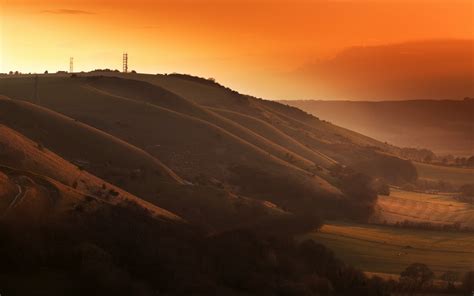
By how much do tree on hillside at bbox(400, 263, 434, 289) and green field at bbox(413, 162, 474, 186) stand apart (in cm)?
7674

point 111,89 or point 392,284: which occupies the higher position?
point 111,89

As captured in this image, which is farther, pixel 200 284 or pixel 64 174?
pixel 64 174

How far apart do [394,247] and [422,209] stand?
30128 mm

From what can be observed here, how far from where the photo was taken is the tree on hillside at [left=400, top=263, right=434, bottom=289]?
225 feet

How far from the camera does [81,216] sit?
63000 mm

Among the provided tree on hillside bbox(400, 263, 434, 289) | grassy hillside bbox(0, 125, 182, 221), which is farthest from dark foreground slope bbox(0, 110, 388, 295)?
tree on hillside bbox(400, 263, 434, 289)

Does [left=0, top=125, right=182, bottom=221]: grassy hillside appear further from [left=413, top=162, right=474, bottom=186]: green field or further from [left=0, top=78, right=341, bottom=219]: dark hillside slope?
[left=413, top=162, right=474, bottom=186]: green field

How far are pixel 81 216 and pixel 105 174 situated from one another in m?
24.5

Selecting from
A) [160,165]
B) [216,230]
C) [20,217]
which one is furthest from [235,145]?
[20,217]

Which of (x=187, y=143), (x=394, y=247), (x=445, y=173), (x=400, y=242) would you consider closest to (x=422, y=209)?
(x=187, y=143)

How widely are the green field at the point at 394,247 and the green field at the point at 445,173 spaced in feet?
176

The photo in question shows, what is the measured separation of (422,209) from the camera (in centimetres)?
11725

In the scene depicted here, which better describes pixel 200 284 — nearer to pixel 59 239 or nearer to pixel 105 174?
pixel 59 239

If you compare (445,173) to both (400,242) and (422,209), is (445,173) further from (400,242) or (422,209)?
(400,242)
